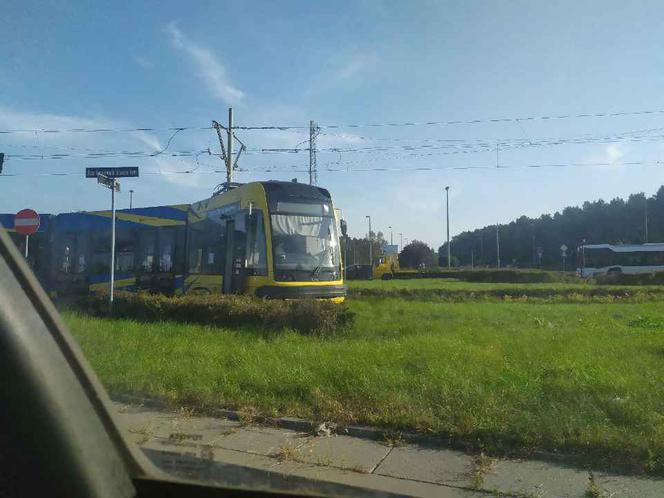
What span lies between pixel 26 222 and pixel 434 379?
1041 cm

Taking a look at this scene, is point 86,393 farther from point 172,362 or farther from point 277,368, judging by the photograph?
point 172,362

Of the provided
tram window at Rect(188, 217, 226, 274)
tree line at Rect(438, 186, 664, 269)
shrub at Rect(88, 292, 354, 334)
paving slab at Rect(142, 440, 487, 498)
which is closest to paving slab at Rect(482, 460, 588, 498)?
paving slab at Rect(142, 440, 487, 498)

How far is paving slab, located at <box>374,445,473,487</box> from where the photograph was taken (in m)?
5.00

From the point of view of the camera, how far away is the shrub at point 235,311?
38.5 ft

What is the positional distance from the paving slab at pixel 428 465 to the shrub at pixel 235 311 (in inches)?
238

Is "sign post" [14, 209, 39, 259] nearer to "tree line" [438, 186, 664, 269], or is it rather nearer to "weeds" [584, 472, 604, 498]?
"weeds" [584, 472, 604, 498]

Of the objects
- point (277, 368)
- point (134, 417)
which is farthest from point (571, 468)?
point (134, 417)

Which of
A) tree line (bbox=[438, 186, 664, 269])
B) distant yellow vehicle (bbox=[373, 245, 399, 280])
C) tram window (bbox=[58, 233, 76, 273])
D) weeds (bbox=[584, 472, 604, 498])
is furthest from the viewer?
tree line (bbox=[438, 186, 664, 269])

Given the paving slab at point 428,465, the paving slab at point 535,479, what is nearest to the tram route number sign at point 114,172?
the paving slab at point 428,465

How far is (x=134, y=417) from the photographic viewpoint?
22.1 feet

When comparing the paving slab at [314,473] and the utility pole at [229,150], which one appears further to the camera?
the utility pole at [229,150]

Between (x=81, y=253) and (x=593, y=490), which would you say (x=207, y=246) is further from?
(x=593, y=490)

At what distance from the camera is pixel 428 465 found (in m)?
5.29

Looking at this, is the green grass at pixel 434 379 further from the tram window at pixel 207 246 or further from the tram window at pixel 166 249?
the tram window at pixel 166 249
